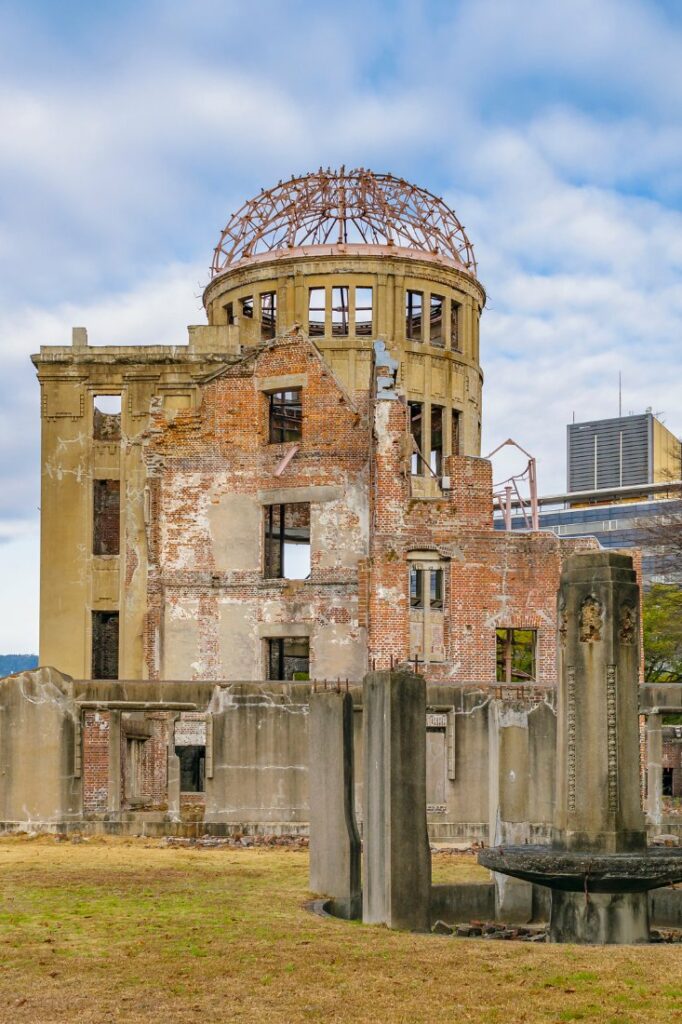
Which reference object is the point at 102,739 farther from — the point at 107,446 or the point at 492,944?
the point at 492,944

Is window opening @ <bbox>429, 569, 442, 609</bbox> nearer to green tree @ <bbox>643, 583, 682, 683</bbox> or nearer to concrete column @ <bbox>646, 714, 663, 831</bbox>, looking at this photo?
green tree @ <bbox>643, 583, 682, 683</bbox>

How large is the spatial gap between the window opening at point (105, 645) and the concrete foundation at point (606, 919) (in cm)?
2743

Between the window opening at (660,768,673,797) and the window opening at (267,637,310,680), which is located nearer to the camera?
the window opening at (267,637,310,680)

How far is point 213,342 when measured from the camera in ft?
132

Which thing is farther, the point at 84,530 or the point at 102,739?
the point at 84,530

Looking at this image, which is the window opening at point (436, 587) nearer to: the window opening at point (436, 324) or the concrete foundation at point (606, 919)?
the window opening at point (436, 324)

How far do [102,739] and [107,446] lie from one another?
1165cm

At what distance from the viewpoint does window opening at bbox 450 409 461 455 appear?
141 feet

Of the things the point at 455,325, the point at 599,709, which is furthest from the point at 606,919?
the point at 455,325

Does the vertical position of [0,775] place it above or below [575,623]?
below

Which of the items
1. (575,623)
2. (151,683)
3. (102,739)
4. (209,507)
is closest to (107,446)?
(209,507)

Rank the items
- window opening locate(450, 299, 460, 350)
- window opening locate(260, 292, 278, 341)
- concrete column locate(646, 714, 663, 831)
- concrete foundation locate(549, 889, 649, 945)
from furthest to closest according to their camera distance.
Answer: window opening locate(450, 299, 460, 350) → window opening locate(260, 292, 278, 341) → concrete column locate(646, 714, 663, 831) → concrete foundation locate(549, 889, 649, 945)

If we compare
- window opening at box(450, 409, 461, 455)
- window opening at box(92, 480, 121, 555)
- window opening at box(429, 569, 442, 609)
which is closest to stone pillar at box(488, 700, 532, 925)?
window opening at box(429, 569, 442, 609)

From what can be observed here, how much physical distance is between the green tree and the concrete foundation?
3238cm
